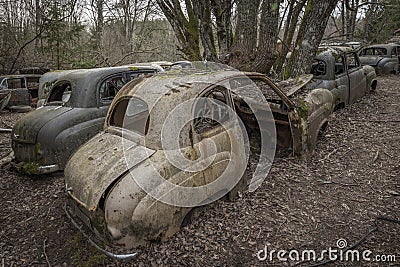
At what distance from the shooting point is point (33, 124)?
5145mm

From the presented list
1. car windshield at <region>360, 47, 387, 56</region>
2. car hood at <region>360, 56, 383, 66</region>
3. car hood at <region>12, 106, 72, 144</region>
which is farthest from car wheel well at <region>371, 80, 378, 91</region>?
car hood at <region>12, 106, 72, 144</region>

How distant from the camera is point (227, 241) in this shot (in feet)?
11.2

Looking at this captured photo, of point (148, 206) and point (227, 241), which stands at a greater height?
point (148, 206)

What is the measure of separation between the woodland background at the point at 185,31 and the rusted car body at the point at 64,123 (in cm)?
257

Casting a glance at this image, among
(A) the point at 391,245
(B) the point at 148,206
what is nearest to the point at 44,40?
(B) the point at 148,206

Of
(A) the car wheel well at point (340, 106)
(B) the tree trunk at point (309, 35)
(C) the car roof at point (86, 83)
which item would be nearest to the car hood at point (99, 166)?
(C) the car roof at point (86, 83)

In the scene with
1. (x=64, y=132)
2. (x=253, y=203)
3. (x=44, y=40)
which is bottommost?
(x=253, y=203)

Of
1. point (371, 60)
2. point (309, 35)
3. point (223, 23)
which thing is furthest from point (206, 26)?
point (371, 60)

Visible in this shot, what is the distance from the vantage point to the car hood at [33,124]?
199 inches

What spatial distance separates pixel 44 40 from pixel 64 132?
12.9m

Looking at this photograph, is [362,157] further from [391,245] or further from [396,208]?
[391,245]

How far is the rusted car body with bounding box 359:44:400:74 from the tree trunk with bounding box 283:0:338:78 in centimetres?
746

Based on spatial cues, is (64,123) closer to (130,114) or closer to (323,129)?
(130,114)

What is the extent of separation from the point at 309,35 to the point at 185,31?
9.50 feet
